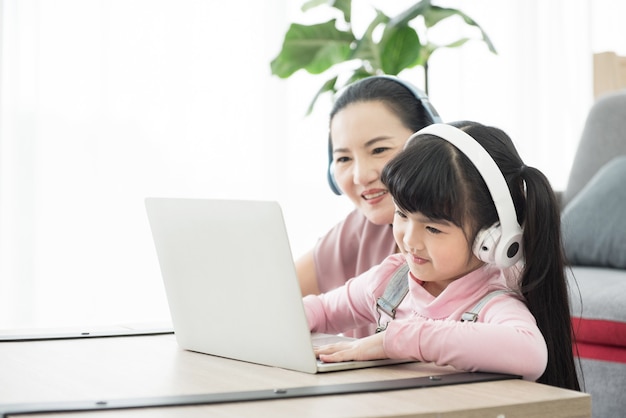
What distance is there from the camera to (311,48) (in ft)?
9.58

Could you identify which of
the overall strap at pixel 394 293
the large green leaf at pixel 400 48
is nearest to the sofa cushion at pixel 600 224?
the large green leaf at pixel 400 48

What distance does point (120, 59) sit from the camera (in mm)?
2902

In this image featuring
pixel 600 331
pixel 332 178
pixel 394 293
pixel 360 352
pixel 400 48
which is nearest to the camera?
pixel 360 352

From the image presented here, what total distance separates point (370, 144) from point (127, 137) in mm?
1504

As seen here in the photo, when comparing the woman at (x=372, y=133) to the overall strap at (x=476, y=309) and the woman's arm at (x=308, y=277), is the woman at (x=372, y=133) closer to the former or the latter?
the woman's arm at (x=308, y=277)

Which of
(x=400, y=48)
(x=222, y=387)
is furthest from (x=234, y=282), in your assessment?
(x=400, y=48)

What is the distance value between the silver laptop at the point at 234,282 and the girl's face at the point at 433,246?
14 centimetres

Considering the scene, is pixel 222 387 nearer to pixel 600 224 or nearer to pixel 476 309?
pixel 476 309

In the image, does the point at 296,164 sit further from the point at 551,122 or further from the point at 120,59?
the point at 551,122

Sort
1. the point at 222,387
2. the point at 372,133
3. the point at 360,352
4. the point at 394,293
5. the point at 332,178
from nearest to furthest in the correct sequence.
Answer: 1. the point at 222,387
2. the point at 360,352
3. the point at 394,293
4. the point at 372,133
5. the point at 332,178

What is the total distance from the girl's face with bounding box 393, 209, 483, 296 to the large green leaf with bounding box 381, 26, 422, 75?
181cm

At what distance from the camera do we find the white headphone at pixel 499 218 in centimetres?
107

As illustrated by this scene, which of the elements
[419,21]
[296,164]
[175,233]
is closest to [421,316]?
[175,233]

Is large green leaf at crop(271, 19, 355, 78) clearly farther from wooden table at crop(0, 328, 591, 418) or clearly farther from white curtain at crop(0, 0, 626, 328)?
wooden table at crop(0, 328, 591, 418)
